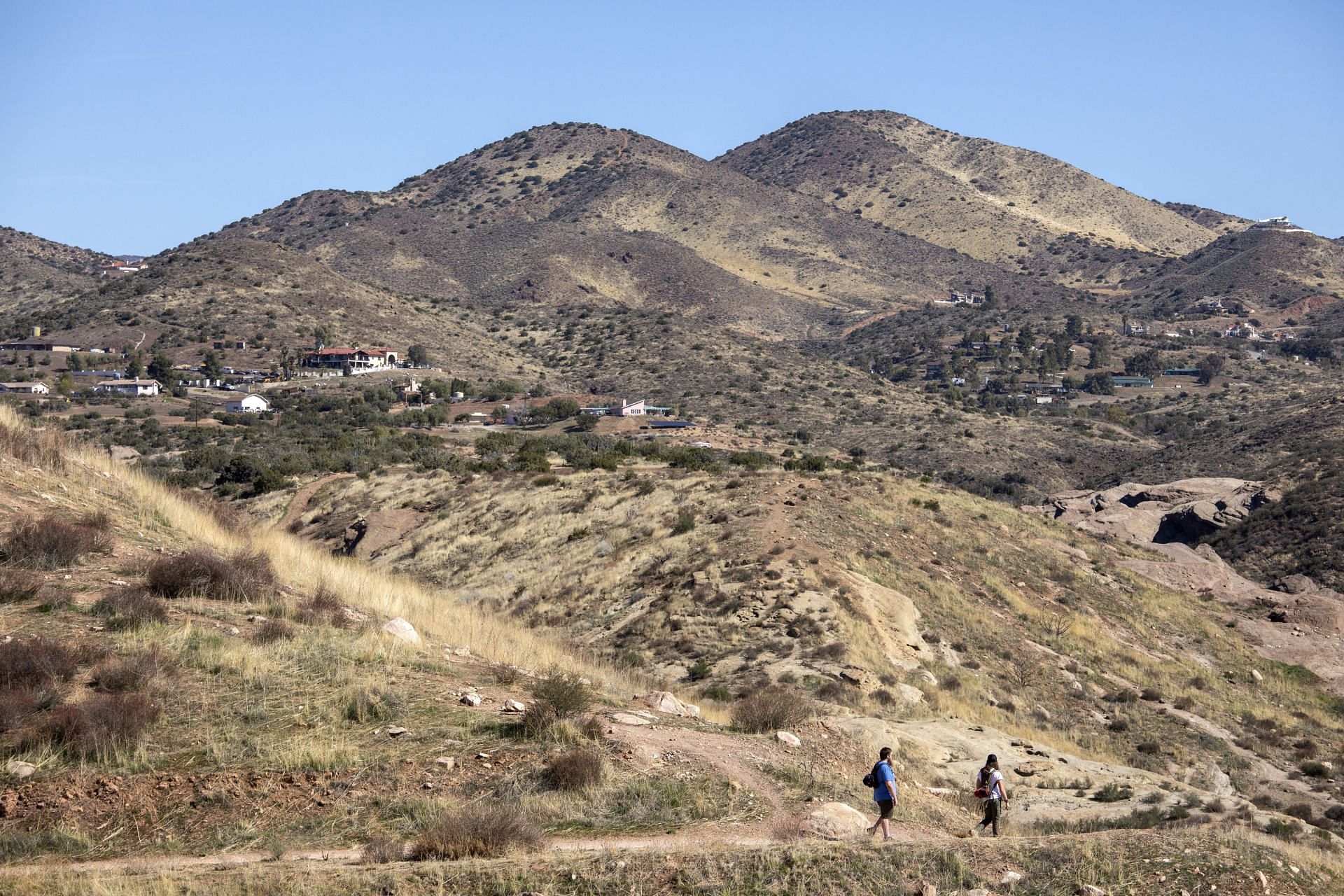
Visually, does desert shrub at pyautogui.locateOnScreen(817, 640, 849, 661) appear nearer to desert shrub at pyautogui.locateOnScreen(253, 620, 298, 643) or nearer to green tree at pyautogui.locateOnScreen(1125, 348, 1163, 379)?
desert shrub at pyautogui.locateOnScreen(253, 620, 298, 643)

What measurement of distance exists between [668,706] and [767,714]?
138 centimetres

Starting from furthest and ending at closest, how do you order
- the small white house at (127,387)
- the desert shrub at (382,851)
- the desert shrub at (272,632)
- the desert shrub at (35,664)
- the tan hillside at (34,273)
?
the tan hillside at (34,273) → the small white house at (127,387) → the desert shrub at (272,632) → the desert shrub at (35,664) → the desert shrub at (382,851)

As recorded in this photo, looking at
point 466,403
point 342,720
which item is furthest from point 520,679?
point 466,403

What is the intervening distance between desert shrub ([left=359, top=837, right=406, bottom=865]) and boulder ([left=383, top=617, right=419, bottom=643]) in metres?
5.13

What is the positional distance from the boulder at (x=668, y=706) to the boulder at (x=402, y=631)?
10.7 ft

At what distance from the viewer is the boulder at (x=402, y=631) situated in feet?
49.2

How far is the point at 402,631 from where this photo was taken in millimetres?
15227

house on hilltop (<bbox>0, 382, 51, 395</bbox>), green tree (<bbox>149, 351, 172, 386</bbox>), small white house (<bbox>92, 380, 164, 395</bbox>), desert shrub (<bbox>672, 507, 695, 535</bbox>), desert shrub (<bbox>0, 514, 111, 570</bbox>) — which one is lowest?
desert shrub (<bbox>672, 507, 695, 535</bbox>)

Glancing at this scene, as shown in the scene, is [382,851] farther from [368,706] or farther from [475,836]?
[368,706]

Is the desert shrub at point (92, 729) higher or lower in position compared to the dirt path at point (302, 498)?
higher

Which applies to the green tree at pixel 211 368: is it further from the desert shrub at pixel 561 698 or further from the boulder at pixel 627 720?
the desert shrub at pixel 561 698

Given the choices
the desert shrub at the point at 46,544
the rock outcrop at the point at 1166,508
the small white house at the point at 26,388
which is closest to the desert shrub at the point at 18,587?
the desert shrub at the point at 46,544

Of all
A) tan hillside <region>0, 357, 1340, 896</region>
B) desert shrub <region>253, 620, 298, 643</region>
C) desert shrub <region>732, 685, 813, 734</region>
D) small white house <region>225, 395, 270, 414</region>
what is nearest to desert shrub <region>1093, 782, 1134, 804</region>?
tan hillside <region>0, 357, 1340, 896</region>

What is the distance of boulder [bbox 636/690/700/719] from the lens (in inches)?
603
